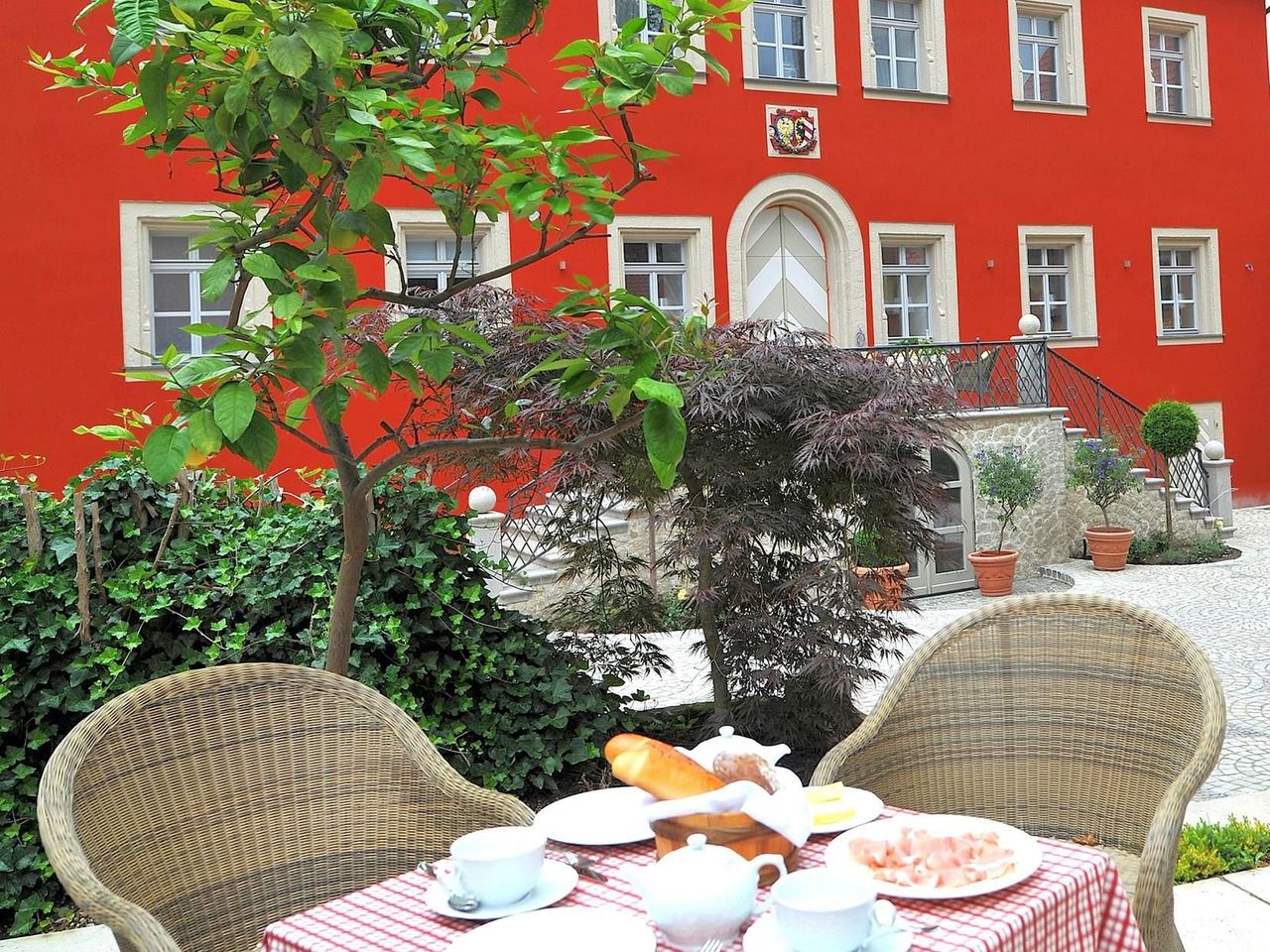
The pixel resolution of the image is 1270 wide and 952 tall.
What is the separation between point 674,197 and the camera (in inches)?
469

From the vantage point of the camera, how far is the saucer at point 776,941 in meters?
1.40

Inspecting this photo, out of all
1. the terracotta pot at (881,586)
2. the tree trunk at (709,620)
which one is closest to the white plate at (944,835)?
the terracotta pot at (881,586)

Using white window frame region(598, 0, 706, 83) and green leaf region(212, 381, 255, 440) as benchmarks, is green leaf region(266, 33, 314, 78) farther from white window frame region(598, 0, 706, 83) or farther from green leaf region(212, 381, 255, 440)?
white window frame region(598, 0, 706, 83)

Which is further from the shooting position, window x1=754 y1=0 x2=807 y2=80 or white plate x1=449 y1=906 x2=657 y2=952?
window x1=754 y1=0 x2=807 y2=80

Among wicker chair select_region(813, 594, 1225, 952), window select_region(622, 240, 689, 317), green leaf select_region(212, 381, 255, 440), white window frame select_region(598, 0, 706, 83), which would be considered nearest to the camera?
green leaf select_region(212, 381, 255, 440)

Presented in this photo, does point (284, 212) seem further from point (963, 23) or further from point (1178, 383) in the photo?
point (1178, 383)

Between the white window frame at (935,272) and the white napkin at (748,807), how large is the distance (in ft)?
38.5

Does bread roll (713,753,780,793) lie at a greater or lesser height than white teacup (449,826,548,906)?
greater

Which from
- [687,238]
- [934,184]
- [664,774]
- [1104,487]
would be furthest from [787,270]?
[664,774]

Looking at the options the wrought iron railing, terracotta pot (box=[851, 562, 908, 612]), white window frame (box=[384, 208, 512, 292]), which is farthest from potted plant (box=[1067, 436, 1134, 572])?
terracotta pot (box=[851, 562, 908, 612])

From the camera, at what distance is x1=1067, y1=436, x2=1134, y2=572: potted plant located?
11.4m

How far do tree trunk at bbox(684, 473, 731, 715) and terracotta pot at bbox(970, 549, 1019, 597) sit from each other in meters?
6.36

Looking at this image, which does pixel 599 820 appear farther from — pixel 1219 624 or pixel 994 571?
pixel 994 571

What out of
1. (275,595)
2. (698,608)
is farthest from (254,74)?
(698,608)
